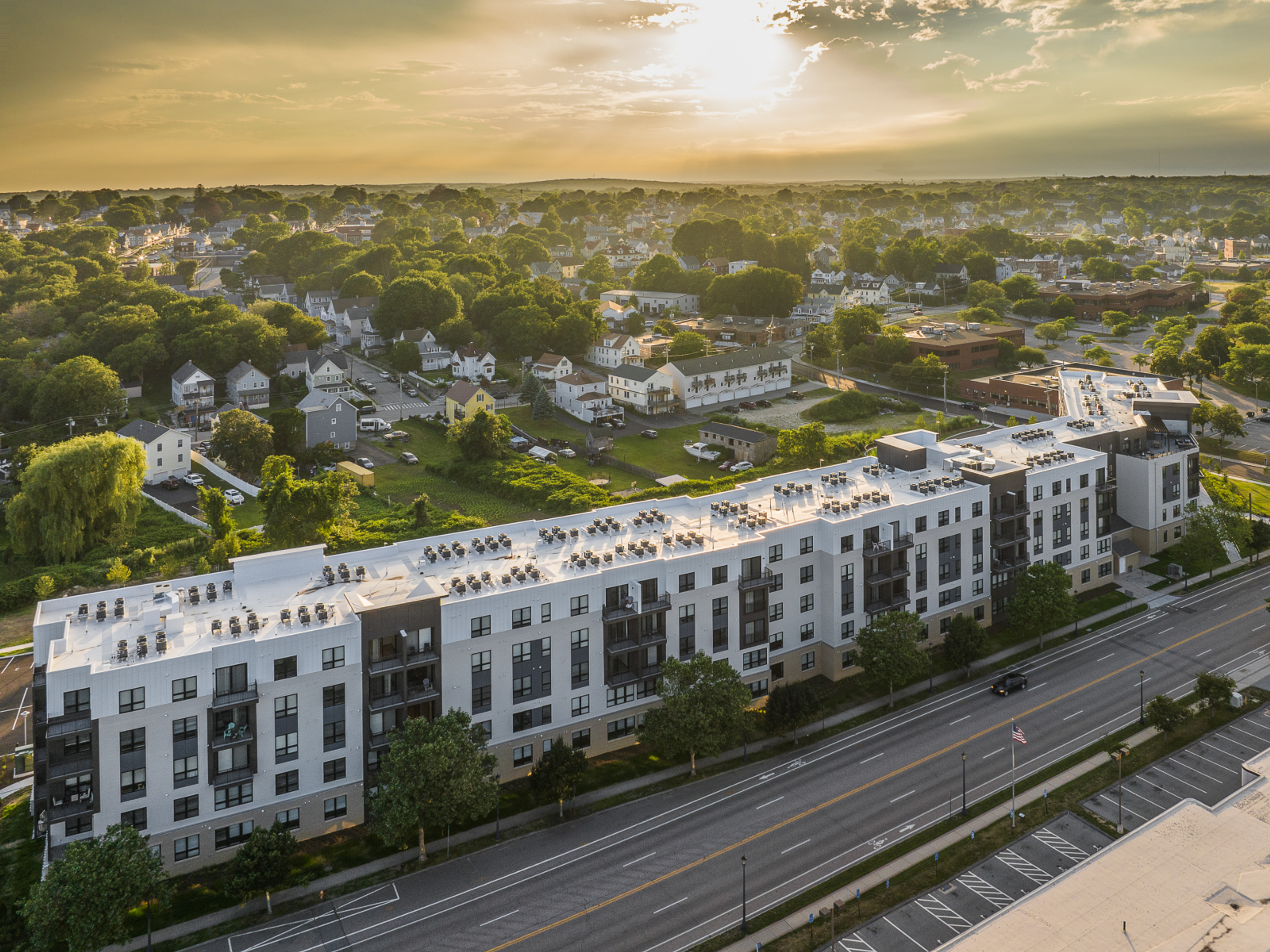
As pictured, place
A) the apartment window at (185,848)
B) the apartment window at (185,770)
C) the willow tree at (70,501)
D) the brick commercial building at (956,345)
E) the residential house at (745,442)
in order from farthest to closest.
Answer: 1. the brick commercial building at (956,345)
2. the residential house at (745,442)
3. the willow tree at (70,501)
4. the apartment window at (185,848)
5. the apartment window at (185,770)

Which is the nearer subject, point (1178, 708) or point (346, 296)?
point (1178, 708)

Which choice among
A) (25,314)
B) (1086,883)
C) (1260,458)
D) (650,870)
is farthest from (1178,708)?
(25,314)

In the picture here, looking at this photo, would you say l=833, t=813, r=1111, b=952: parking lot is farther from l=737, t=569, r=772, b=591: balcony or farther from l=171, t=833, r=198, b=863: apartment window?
l=171, t=833, r=198, b=863: apartment window

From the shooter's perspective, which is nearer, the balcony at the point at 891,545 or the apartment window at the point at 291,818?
the apartment window at the point at 291,818

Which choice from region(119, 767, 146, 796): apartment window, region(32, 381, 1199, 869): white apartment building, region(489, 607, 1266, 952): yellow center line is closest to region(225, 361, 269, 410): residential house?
region(32, 381, 1199, 869): white apartment building

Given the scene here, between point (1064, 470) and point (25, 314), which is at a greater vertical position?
point (25, 314)

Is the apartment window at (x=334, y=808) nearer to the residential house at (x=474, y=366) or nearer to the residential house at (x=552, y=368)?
the residential house at (x=552, y=368)

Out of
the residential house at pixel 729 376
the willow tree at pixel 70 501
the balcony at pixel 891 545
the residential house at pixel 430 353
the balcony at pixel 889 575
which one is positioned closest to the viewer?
the balcony at pixel 891 545

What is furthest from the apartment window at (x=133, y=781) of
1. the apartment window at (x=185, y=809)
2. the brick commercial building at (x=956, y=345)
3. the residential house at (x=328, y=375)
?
the brick commercial building at (x=956, y=345)

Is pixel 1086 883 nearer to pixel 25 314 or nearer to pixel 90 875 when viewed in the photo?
pixel 90 875
